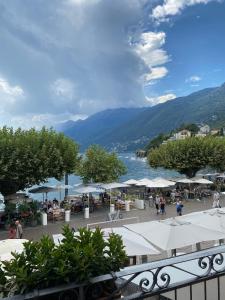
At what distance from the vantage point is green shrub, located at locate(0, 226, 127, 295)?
9.81 ft

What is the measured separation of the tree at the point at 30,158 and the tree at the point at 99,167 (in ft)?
21.7

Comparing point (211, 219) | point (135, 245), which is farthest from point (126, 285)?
point (211, 219)

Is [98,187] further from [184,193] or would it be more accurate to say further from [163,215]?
[184,193]

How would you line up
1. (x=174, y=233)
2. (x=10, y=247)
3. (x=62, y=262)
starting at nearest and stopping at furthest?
(x=62, y=262) < (x=10, y=247) < (x=174, y=233)

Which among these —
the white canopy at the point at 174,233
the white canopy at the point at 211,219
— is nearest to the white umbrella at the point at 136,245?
the white canopy at the point at 174,233

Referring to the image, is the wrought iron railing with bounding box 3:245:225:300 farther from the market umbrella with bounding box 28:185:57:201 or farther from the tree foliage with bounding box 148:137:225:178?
the tree foliage with bounding box 148:137:225:178

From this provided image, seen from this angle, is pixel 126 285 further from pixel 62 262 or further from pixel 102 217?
pixel 102 217

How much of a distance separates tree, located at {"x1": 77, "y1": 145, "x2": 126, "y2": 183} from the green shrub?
38643 millimetres

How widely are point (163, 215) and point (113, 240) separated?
2910 centimetres

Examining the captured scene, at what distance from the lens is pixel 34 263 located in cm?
308

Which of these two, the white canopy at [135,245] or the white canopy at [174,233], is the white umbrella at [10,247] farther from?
the white canopy at [174,233]

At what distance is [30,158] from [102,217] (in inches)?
302

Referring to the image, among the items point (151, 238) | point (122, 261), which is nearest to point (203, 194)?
point (151, 238)

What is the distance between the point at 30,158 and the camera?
32156 millimetres
